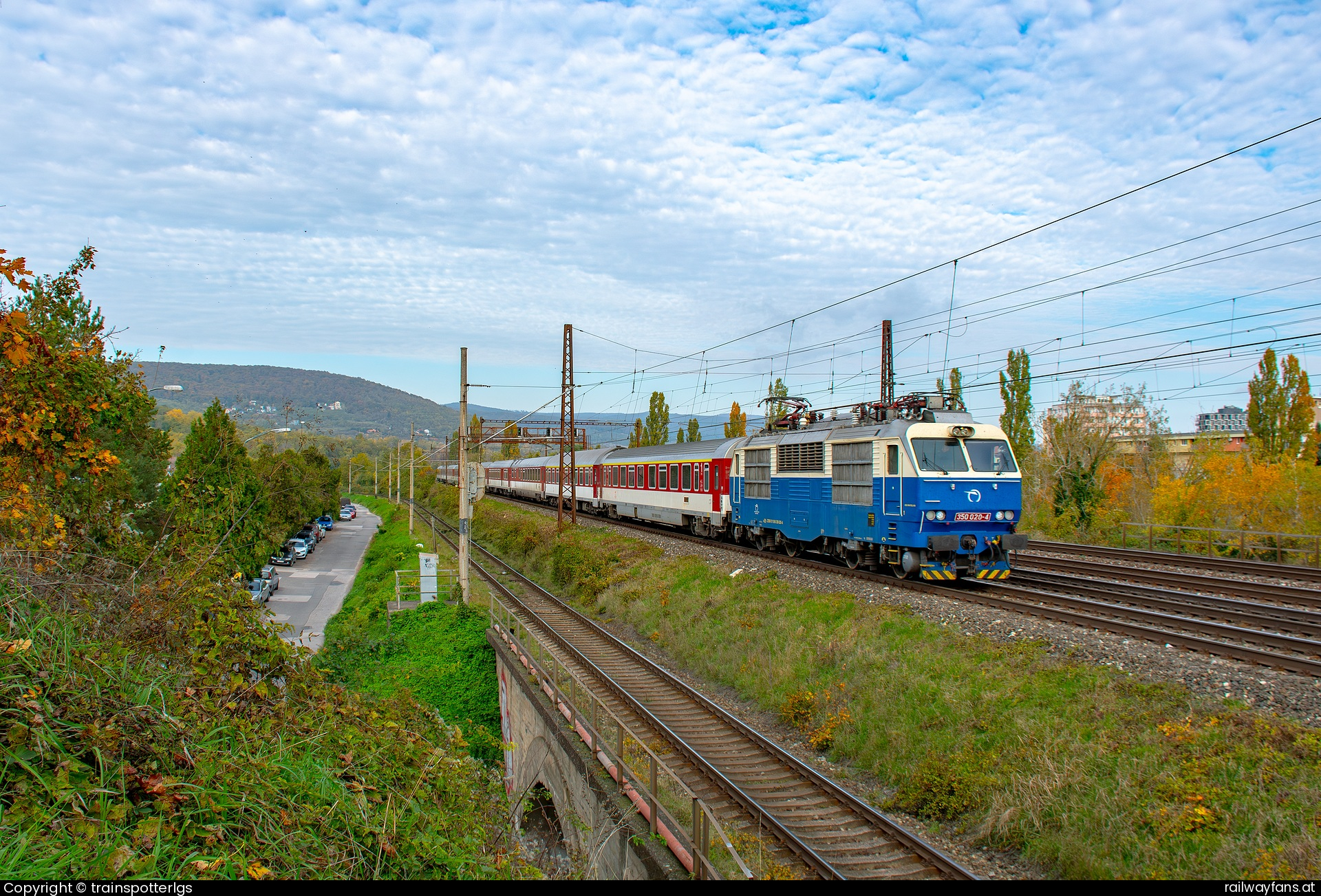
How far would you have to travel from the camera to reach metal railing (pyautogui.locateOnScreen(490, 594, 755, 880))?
23.9 feet

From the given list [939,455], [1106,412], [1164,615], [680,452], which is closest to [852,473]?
[939,455]

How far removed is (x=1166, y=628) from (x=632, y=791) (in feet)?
28.6

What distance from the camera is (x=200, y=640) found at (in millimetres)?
6492

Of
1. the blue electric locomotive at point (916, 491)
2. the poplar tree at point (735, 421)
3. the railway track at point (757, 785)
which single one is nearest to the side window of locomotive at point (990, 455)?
the blue electric locomotive at point (916, 491)

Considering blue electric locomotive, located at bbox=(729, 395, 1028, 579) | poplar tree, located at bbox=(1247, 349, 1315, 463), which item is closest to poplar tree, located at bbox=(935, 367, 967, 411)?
blue electric locomotive, located at bbox=(729, 395, 1028, 579)

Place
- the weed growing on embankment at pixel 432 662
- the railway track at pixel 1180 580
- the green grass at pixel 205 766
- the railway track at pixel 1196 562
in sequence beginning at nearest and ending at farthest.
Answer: the green grass at pixel 205 766
the railway track at pixel 1180 580
the railway track at pixel 1196 562
the weed growing on embankment at pixel 432 662

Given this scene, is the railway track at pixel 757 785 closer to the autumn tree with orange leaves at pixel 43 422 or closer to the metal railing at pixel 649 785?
the metal railing at pixel 649 785

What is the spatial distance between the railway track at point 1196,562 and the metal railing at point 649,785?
15.0 meters

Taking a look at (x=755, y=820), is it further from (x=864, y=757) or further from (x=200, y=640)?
(x=200, y=640)

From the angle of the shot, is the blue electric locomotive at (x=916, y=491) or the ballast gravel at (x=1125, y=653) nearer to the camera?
the ballast gravel at (x=1125, y=653)

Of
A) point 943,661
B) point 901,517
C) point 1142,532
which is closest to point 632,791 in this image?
point 943,661

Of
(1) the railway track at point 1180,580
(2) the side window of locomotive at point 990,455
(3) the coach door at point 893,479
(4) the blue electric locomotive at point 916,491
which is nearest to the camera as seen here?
(1) the railway track at point 1180,580

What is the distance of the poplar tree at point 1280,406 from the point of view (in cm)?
3506

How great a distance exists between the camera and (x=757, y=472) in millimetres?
22266
